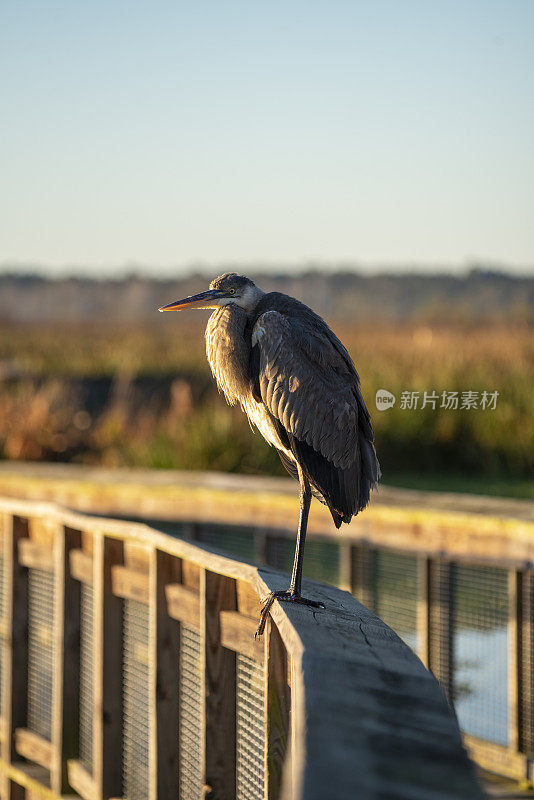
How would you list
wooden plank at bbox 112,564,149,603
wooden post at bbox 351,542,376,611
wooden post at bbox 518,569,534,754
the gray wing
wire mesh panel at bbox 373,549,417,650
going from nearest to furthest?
the gray wing, wooden plank at bbox 112,564,149,603, wooden post at bbox 518,569,534,754, wire mesh panel at bbox 373,549,417,650, wooden post at bbox 351,542,376,611

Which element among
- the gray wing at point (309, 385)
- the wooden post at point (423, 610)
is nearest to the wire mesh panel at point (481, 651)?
the wooden post at point (423, 610)

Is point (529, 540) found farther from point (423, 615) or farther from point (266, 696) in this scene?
point (266, 696)

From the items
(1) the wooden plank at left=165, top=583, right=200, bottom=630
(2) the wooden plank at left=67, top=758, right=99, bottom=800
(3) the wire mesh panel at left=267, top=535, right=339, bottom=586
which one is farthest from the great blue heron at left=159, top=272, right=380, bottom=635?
(3) the wire mesh panel at left=267, top=535, right=339, bottom=586

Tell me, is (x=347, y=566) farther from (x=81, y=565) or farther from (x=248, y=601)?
(x=248, y=601)

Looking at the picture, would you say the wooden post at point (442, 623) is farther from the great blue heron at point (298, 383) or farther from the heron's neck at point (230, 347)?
the heron's neck at point (230, 347)

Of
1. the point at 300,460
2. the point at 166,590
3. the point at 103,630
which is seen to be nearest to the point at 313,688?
the point at 300,460

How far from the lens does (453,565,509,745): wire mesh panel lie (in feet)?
14.6

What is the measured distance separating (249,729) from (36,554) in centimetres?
222

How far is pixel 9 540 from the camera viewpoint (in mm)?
5039

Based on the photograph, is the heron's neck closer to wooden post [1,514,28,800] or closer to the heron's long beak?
the heron's long beak

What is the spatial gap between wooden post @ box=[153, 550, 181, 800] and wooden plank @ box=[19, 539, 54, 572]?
52.0 inches

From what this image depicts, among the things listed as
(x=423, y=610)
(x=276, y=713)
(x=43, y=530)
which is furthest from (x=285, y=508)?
(x=276, y=713)

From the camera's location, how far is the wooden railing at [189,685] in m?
1.38

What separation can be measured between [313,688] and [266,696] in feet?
2.82
